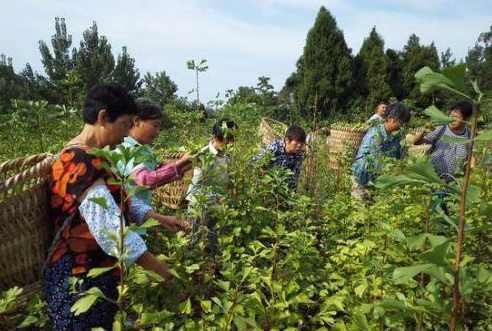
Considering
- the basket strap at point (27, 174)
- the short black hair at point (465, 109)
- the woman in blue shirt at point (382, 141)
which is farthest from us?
the short black hair at point (465, 109)

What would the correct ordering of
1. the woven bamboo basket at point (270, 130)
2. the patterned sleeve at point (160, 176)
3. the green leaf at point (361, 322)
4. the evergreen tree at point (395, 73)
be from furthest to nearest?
the evergreen tree at point (395, 73), the woven bamboo basket at point (270, 130), the patterned sleeve at point (160, 176), the green leaf at point (361, 322)

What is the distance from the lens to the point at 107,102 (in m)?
1.50

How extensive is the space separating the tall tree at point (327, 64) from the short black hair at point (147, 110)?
15.9 metres

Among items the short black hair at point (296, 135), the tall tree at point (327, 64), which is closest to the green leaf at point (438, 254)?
the short black hair at point (296, 135)

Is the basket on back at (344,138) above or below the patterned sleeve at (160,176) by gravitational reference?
below

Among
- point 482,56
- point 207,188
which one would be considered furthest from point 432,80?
point 482,56

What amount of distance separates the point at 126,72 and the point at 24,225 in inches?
840

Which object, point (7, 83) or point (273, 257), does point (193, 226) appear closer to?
point (273, 257)

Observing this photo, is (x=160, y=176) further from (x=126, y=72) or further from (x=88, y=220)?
(x=126, y=72)

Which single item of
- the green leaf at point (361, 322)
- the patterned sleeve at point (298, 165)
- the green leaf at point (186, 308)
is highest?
the patterned sleeve at point (298, 165)

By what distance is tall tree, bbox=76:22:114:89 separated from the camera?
18.7 m

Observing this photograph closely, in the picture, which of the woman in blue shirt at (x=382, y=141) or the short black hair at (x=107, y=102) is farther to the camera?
the woman in blue shirt at (x=382, y=141)

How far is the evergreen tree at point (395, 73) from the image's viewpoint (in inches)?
816

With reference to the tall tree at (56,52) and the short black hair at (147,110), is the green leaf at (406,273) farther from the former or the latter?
the tall tree at (56,52)
